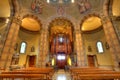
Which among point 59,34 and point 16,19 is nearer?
point 16,19

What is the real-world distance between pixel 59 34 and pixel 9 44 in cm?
1225

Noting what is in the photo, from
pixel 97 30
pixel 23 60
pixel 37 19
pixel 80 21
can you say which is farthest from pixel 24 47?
pixel 97 30

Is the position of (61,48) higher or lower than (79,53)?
higher

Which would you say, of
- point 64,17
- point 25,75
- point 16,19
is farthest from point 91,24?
point 25,75

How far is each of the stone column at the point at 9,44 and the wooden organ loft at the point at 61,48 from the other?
420 inches

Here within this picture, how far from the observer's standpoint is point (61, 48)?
21391 mm

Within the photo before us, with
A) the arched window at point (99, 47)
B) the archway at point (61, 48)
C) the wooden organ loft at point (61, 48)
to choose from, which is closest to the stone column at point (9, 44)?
the archway at point (61, 48)

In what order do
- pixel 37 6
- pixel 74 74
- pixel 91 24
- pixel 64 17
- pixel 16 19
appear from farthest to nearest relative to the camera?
pixel 91 24, pixel 64 17, pixel 37 6, pixel 16 19, pixel 74 74

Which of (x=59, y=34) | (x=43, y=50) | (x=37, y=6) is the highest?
(x=37, y=6)

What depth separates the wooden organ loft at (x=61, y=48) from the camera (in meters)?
20.8

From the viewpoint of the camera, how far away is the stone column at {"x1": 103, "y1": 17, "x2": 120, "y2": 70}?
995 centimetres

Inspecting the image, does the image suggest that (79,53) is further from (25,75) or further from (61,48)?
(25,75)

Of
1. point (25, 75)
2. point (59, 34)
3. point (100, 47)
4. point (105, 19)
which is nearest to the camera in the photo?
point (25, 75)

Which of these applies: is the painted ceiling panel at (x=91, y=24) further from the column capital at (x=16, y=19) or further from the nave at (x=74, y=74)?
the nave at (x=74, y=74)
